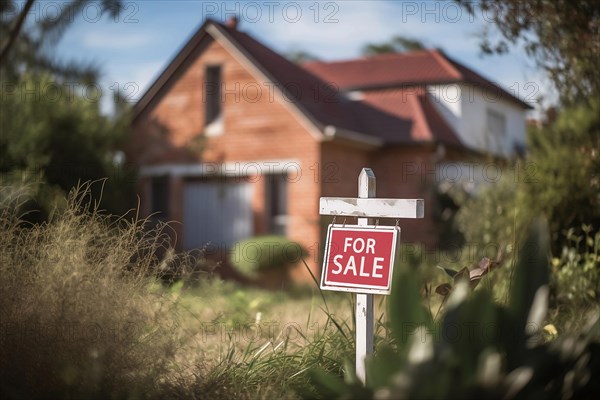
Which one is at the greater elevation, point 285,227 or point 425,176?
point 425,176

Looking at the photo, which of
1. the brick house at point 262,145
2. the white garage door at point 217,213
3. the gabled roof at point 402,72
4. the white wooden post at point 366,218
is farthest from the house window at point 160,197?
the white wooden post at point 366,218

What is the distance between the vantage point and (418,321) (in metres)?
4.19

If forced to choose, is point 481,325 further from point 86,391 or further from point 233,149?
point 233,149

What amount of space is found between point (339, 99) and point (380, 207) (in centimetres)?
1400

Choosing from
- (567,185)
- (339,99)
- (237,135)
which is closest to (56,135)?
(237,135)

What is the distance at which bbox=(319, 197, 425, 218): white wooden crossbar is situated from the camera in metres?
4.84

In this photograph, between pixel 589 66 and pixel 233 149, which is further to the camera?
pixel 233 149

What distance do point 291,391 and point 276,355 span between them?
1.82 ft

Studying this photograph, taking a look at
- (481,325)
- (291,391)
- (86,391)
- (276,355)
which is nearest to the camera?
(481,325)

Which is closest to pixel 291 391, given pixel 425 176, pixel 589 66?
pixel 589 66

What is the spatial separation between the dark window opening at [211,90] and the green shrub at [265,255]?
339cm

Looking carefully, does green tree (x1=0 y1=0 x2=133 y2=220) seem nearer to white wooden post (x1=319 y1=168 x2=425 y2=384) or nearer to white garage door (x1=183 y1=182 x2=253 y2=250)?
white garage door (x1=183 y1=182 x2=253 y2=250)

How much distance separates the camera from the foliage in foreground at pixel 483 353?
3.25 m

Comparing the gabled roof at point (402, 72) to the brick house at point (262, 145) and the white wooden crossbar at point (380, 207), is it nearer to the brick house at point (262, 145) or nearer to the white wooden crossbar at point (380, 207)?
the brick house at point (262, 145)
